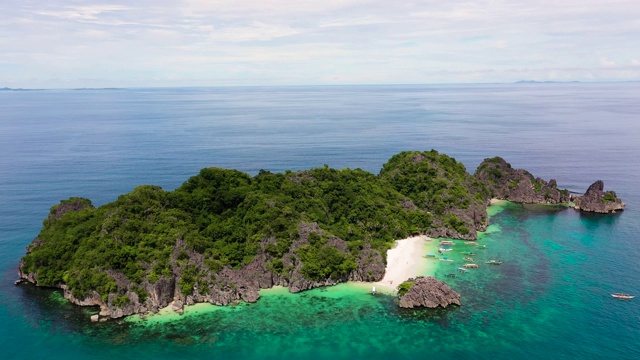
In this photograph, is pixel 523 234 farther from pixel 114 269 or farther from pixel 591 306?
pixel 114 269

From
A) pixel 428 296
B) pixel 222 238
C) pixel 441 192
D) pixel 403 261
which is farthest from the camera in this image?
pixel 441 192

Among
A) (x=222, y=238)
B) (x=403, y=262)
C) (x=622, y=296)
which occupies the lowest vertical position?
(x=622, y=296)

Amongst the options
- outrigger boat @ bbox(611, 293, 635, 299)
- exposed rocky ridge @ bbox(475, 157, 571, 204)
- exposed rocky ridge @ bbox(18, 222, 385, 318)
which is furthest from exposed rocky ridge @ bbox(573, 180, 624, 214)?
exposed rocky ridge @ bbox(18, 222, 385, 318)

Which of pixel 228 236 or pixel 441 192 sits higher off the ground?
pixel 441 192

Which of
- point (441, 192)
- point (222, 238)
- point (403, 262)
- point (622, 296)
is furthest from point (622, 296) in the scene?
point (222, 238)

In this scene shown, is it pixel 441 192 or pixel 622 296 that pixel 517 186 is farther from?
pixel 622 296

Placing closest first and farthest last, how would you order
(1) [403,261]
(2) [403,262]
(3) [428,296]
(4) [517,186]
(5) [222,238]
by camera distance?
(3) [428,296] → (5) [222,238] → (2) [403,262] → (1) [403,261] → (4) [517,186]

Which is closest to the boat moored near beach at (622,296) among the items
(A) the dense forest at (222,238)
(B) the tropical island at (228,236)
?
(B) the tropical island at (228,236)

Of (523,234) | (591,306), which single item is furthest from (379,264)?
(523,234)

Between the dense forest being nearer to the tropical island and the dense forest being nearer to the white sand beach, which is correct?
the tropical island
